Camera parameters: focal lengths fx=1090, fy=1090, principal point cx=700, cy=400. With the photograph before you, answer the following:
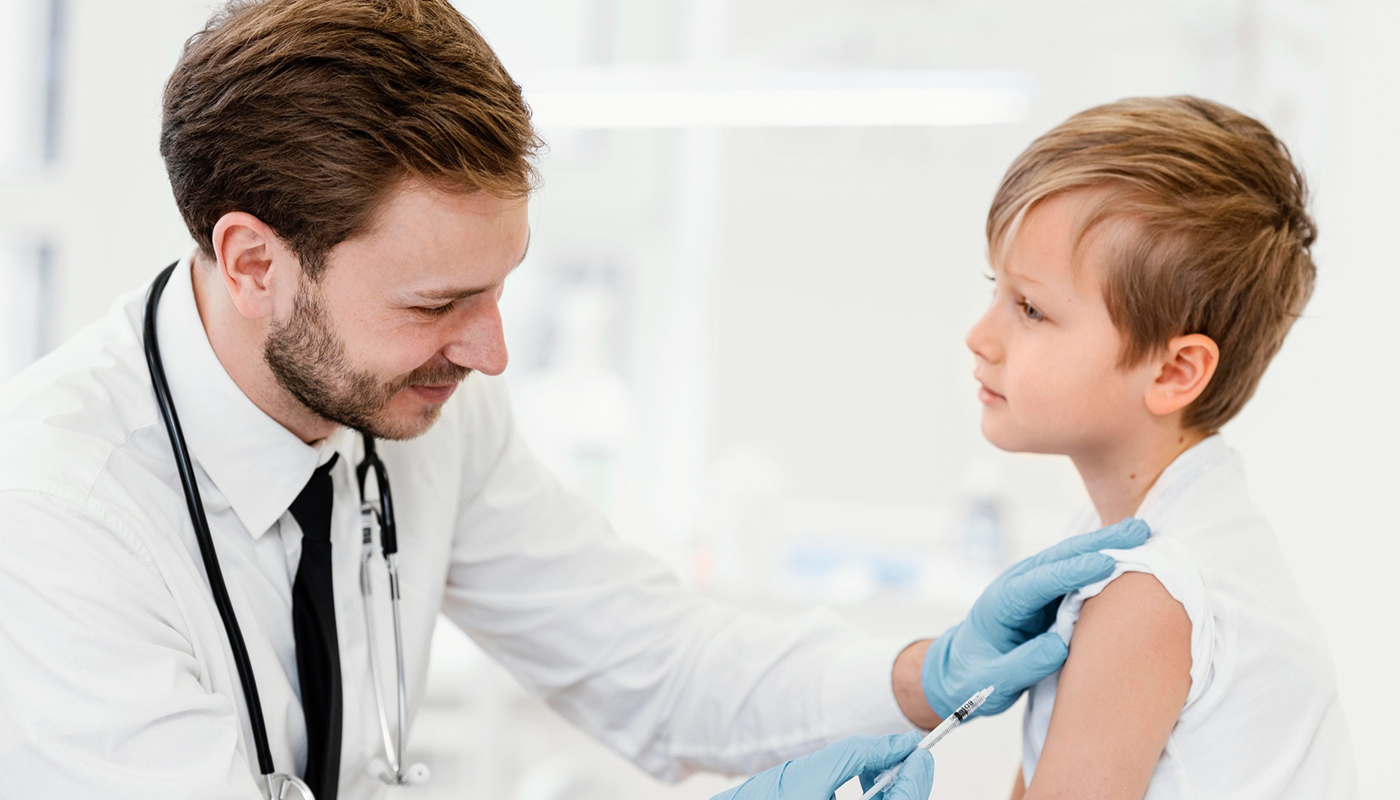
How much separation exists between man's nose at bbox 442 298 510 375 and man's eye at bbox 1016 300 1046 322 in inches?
21.8

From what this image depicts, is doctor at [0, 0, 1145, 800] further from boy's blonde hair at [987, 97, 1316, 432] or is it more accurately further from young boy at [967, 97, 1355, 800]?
boy's blonde hair at [987, 97, 1316, 432]

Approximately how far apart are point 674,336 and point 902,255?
2.84 feet

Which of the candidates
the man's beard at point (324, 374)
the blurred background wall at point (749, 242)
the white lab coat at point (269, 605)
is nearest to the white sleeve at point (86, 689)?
the white lab coat at point (269, 605)

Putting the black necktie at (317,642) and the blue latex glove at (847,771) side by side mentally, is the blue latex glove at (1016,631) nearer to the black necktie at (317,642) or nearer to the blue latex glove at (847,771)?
the blue latex glove at (847,771)

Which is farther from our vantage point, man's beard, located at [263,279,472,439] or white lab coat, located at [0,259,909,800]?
man's beard, located at [263,279,472,439]

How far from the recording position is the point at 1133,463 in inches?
45.1

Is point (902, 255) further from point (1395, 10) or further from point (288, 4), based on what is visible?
point (288, 4)

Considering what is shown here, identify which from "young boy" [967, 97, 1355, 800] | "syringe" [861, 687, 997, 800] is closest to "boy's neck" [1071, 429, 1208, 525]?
"young boy" [967, 97, 1355, 800]

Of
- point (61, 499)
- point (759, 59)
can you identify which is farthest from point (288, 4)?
point (759, 59)

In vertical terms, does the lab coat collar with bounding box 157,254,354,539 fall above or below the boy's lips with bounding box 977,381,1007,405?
below

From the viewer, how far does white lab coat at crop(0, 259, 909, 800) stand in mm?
941

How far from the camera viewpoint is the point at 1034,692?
1.12m

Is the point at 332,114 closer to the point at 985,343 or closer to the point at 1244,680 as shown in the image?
the point at 985,343

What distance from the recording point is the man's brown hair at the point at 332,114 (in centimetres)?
108
